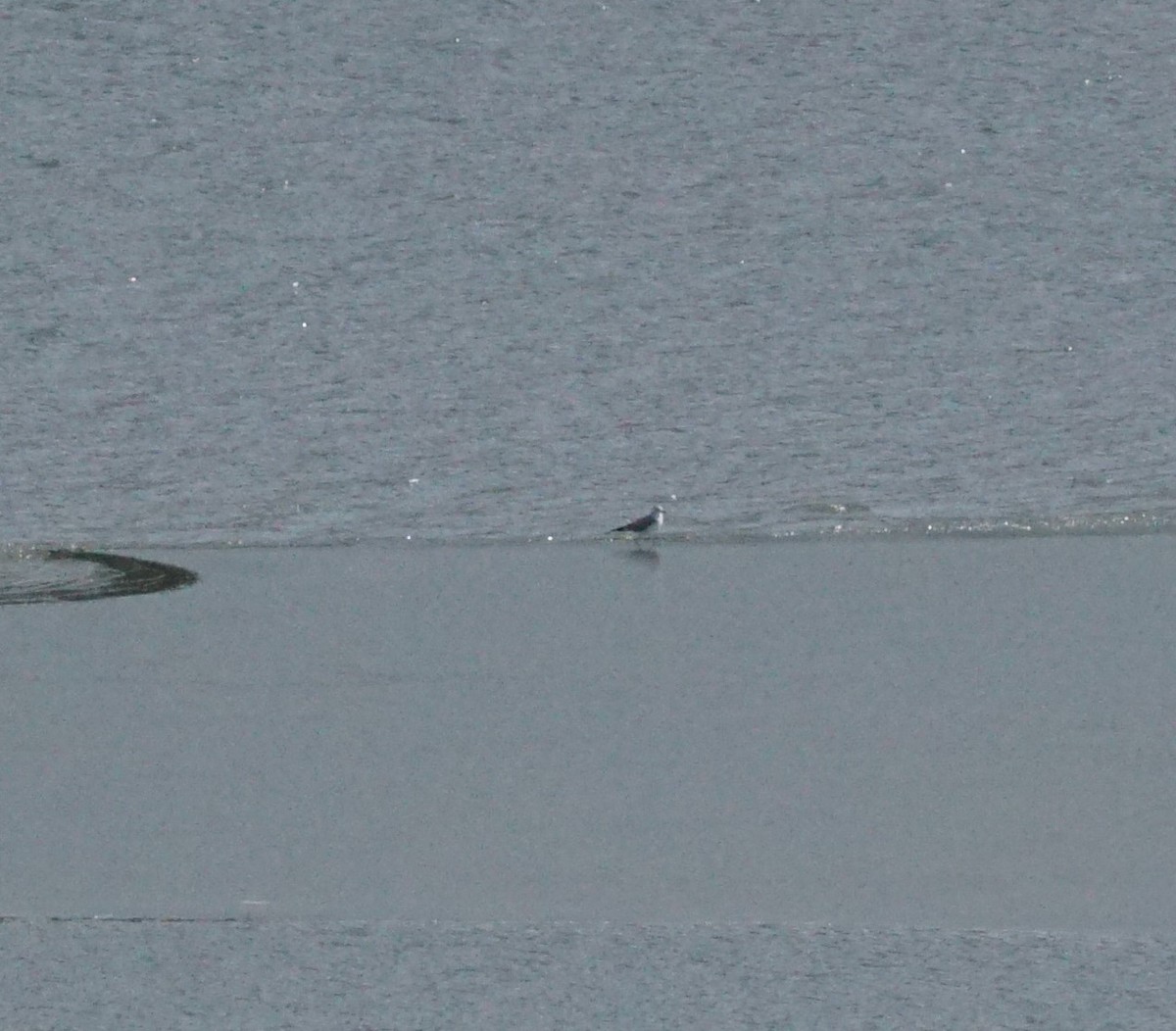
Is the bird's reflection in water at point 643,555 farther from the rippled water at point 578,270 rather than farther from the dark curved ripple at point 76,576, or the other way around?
the dark curved ripple at point 76,576

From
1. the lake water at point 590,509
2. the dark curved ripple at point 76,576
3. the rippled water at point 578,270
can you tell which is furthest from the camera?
the rippled water at point 578,270

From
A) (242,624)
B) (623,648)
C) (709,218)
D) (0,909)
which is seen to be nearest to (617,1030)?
(0,909)

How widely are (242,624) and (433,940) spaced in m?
0.60

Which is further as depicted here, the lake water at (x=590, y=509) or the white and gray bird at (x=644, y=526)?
the white and gray bird at (x=644, y=526)

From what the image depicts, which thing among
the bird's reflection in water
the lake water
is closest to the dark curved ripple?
the lake water

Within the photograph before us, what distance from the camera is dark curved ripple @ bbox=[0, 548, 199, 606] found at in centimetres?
187

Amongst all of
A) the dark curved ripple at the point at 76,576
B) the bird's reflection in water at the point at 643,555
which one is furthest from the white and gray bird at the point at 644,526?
the dark curved ripple at the point at 76,576

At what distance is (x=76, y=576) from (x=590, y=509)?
415 mm

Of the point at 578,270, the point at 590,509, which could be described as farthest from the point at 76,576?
the point at 578,270

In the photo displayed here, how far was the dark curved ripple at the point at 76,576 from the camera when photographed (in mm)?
1871

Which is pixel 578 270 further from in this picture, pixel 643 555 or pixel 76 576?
pixel 76 576

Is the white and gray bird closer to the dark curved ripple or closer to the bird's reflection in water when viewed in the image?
the bird's reflection in water

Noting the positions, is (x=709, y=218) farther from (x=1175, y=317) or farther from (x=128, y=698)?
(x=128, y=698)

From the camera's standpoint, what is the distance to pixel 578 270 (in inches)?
93.8
